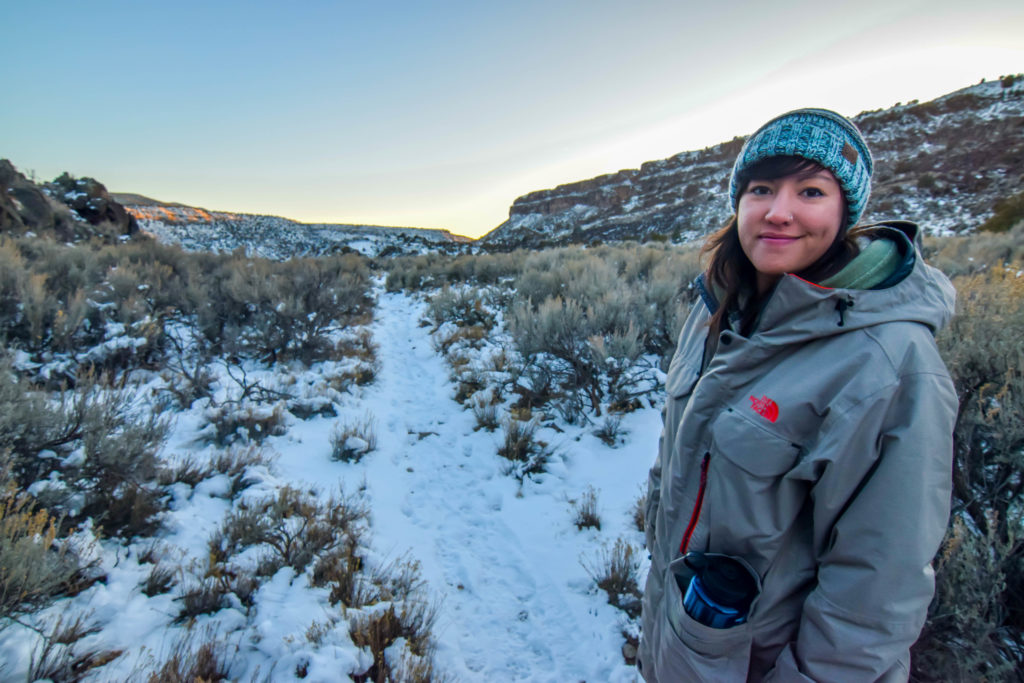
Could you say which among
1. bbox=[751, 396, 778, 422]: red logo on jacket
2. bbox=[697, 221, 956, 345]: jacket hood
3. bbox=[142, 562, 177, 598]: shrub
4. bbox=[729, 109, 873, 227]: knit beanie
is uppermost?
bbox=[729, 109, 873, 227]: knit beanie

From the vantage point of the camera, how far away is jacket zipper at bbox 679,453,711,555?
1.15 metres

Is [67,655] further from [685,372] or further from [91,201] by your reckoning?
[91,201]

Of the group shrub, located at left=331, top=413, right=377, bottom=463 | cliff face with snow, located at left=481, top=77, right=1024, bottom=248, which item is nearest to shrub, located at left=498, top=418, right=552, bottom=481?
shrub, located at left=331, top=413, right=377, bottom=463

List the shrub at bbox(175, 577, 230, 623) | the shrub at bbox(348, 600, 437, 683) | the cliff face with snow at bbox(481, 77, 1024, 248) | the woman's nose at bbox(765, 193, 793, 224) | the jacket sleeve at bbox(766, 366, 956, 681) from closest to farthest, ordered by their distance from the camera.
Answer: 1. the jacket sleeve at bbox(766, 366, 956, 681)
2. the woman's nose at bbox(765, 193, 793, 224)
3. the shrub at bbox(348, 600, 437, 683)
4. the shrub at bbox(175, 577, 230, 623)
5. the cliff face with snow at bbox(481, 77, 1024, 248)

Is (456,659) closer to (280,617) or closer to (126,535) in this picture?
(280,617)

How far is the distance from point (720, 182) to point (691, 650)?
40.6 m

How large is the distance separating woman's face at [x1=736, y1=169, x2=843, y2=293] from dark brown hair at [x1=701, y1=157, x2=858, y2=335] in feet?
0.08

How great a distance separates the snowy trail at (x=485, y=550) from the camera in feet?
7.91

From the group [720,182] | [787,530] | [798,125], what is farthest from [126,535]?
[720,182]

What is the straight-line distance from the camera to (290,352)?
682 centimetres

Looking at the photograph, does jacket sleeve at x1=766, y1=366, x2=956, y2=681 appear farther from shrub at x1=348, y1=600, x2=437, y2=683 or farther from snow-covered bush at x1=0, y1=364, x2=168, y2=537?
snow-covered bush at x1=0, y1=364, x2=168, y2=537

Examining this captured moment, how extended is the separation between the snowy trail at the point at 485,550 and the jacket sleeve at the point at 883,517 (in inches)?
70.1

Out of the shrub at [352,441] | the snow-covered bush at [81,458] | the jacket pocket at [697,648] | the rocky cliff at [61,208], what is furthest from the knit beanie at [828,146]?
the rocky cliff at [61,208]

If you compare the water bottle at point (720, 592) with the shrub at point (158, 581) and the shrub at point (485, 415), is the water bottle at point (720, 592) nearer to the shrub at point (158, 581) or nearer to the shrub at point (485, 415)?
the shrub at point (158, 581)
